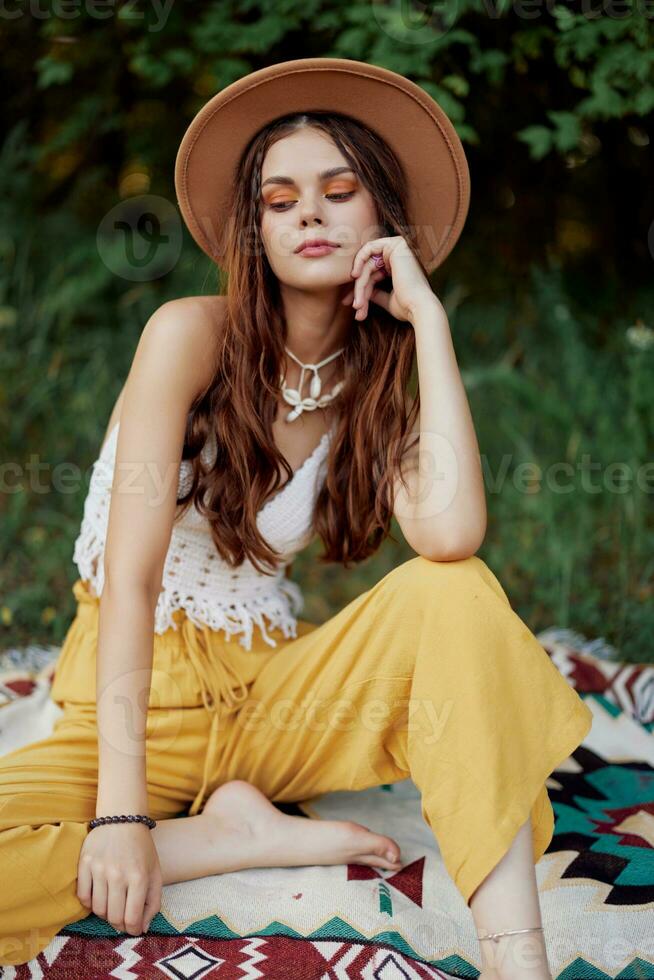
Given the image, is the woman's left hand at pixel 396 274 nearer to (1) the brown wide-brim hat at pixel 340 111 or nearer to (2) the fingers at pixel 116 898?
(1) the brown wide-brim hat at pixel 340 111

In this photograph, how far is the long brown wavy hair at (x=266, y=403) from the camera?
1.74m

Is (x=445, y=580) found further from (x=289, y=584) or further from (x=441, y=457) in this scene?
(x=289, y=584)

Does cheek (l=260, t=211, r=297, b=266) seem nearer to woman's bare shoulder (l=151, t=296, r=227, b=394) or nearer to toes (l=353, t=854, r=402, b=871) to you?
woman's bare shoulder (l=151, t=296, r=227, b=394)

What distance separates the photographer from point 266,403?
1.81 meters

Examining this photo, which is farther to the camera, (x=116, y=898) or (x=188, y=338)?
(x=188, y=338)

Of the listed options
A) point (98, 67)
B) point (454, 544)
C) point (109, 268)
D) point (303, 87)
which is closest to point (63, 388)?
point (109, 268)

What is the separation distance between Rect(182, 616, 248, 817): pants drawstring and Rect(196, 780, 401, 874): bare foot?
0.07 meters

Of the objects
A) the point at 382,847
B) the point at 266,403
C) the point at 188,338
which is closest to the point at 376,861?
the point at 382,847

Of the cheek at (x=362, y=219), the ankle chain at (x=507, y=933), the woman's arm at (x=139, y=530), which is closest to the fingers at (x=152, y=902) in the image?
the woman's arm at (x=139, y=530)

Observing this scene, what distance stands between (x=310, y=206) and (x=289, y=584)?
0.73 meters

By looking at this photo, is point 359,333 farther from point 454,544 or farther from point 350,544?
point 454,544

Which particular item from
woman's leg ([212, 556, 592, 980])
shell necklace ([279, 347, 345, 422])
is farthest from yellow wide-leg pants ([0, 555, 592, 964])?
shell necklace ([279, 347, 345, 422])

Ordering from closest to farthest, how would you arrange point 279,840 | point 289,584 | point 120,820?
1. point 120,820
2. point 279,840
3. point 289,584

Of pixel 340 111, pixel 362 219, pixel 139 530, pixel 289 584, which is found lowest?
pixel 289 584
